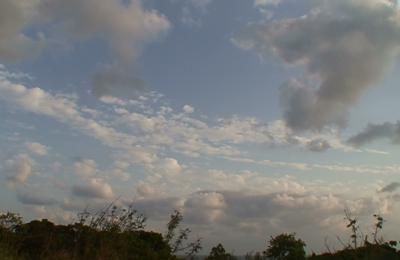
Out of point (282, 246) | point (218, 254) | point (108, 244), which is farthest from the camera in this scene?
point (282, 246)

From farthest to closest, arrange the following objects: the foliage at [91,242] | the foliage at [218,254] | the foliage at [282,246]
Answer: the foliage at [282,246] < the foliage at [218,254] < the foliage at [91,242]

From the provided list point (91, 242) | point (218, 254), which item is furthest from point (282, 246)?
point (91, 242)

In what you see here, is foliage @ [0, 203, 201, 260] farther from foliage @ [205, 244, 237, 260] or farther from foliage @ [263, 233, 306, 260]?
foliage @ [263, 233, 306, 260]

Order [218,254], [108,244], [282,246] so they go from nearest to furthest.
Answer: [108,244]
[218,254]
[282,246]

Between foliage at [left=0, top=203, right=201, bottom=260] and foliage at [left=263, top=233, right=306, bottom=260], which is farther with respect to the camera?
foliage at [left=263, top=233, right=306, bottom=260]

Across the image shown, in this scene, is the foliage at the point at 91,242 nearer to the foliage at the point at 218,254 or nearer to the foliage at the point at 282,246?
the foliage at the point at 218,254

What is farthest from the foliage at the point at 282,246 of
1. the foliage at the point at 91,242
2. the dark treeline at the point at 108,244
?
the foliage at the point at 91,242

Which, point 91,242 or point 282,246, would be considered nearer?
point 91,242

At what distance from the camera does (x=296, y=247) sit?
40.4 m

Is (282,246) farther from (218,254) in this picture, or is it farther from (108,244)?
(108,244)

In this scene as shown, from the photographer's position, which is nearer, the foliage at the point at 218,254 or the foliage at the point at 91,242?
the foliage at the point at 91,242

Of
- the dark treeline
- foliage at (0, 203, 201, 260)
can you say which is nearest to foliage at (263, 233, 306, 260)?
the dark treeline

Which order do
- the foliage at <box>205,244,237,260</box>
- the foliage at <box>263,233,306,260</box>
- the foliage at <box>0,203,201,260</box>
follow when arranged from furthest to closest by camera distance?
the foliage at <box>263,233,306,260</box>, the foliage at <box>205,244,237,260</box>, the foliage at <box>0,203,201,260</box>

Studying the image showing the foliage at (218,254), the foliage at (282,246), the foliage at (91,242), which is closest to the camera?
the foliage at (91,242)
